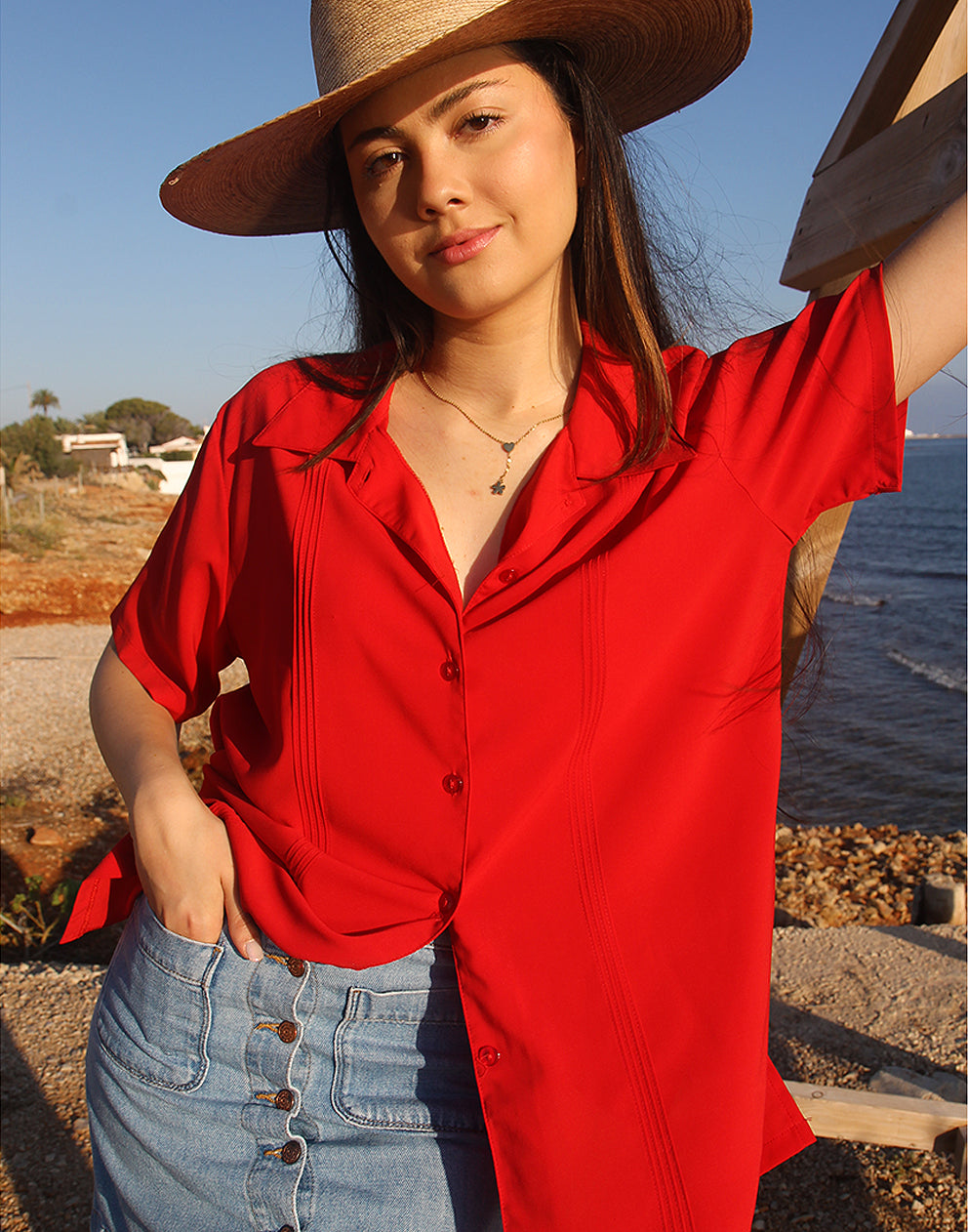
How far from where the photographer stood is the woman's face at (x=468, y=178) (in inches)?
56.2

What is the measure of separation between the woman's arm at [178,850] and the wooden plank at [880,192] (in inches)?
59.8

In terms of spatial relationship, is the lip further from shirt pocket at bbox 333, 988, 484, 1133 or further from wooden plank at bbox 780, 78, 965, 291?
shirt pocket at bbox 333, 988, 484, 1133

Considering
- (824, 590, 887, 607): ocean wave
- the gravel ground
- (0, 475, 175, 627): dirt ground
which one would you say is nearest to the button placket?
the gravel ground

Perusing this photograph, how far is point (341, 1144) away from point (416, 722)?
22.8 inches

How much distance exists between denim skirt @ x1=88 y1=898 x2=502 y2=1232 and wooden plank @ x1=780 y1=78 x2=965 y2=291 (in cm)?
148

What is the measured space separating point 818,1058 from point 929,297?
282 centimetres

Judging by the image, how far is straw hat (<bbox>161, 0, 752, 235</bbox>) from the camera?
138 centimetres

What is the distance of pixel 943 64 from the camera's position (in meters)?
1.87

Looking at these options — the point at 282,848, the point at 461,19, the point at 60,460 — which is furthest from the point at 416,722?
the point at 60,460

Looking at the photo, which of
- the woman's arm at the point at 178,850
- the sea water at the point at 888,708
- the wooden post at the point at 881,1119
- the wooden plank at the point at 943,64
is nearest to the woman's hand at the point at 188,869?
the woman's arm at the point at 178,850

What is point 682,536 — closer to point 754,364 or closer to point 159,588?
point 754,364

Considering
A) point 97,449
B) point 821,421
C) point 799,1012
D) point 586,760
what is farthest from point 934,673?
point 97,449

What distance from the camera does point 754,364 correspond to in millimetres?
1472

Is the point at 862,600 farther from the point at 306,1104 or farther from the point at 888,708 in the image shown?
the point at 306,1104
